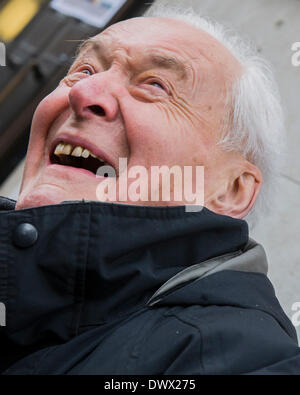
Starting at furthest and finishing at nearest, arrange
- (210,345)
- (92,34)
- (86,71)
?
(92,34) < (86,71) < (210,345)

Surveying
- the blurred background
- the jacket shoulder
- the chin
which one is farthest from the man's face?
the blurred background

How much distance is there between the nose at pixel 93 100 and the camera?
4.23 ft

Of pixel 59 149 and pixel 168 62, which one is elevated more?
pixel 168 62

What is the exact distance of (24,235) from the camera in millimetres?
1056

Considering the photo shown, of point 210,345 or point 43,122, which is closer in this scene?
point 210,345

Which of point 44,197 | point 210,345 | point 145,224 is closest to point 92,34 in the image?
point 44,197

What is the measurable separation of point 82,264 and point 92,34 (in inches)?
113

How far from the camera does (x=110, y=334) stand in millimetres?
1085

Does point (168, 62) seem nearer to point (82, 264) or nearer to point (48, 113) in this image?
point (48, 113)

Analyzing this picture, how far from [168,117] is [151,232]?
365mm

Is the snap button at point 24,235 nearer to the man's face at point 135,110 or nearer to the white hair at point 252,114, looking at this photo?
the man's face at point 135,110

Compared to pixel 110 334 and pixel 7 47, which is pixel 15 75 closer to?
pixel 7 47

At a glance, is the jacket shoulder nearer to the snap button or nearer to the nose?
the snap button
